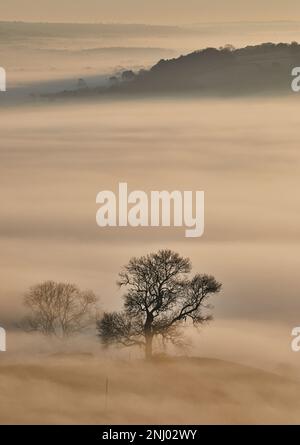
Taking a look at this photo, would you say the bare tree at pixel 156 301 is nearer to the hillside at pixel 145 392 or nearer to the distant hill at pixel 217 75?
the hillside at pixel 145 392

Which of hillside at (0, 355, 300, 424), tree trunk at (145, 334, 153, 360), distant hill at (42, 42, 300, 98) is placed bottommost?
hillside at (0, 355, 300, 424)

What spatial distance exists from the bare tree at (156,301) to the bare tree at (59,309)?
0.85 feet

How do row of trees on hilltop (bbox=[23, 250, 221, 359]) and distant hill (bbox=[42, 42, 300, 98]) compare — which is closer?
row of trees on hilltop (bbox=[23, 250, 221, 359])

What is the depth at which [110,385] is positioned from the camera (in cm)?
1159

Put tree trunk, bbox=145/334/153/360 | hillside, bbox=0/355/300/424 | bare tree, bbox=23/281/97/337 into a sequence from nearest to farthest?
tree trunk, bbox=145/334/153/360 → hillside, bbox=0/355/300/424 → bare tree, bbox=23/281/97/337

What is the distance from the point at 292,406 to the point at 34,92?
4397mm

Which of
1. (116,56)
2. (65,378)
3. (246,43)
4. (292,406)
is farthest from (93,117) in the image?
(292,406)

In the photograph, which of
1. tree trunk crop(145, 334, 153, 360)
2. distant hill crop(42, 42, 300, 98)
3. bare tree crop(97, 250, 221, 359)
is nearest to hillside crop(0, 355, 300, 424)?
tree trunk crop(145, 334, 153, 360)

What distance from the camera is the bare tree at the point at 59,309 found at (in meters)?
11.6

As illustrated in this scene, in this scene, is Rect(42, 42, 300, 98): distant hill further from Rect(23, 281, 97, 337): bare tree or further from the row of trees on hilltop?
Rect(23, 281, 97, 337): bare tree

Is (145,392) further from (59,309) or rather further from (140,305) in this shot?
(59,309)

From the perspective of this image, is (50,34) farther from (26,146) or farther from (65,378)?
(65,378)

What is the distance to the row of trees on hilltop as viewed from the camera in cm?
1116
